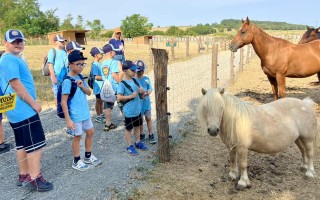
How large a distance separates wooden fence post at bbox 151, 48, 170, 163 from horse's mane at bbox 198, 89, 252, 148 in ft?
3.11

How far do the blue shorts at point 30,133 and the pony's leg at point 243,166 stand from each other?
242cm

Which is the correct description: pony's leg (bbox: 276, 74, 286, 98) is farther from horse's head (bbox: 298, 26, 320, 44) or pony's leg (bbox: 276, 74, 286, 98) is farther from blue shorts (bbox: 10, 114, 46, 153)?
blue shorts (bbox: 10, 114, 46, 153)

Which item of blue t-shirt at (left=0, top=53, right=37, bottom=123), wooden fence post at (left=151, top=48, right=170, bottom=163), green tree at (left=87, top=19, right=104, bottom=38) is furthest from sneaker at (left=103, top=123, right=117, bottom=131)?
green tree at (left=87, top=19, right=104, bottom=38)

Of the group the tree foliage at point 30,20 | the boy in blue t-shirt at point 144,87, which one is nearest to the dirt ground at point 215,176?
the boy in blue t-shirt at point 144,87

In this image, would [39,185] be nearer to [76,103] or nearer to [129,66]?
[76,103]

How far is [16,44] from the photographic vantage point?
3043mm

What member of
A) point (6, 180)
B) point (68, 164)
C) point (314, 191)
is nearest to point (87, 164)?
point (68, 164)

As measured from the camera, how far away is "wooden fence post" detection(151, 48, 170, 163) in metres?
3.88

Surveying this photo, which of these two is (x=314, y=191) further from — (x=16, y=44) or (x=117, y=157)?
(x=16, y=44)

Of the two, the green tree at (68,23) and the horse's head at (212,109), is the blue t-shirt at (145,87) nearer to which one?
the horse's head at (212,109)

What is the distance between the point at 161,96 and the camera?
4.01 metres

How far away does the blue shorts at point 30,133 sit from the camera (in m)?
3.13

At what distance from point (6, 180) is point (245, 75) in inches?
430

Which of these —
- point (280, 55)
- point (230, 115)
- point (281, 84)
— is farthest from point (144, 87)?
point (280, 55)
